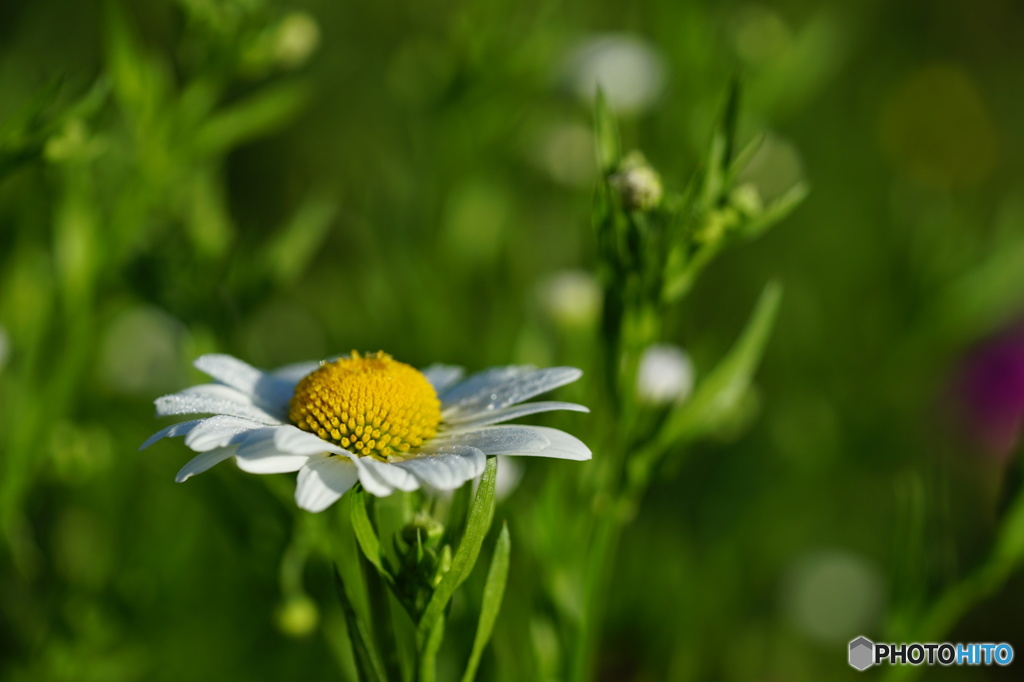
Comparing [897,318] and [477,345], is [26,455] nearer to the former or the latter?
[477,345]

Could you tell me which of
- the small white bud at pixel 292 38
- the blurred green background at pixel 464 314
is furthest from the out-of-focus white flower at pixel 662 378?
the small white bud at pixel 292 38

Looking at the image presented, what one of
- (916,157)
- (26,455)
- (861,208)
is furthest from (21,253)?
(916,157)

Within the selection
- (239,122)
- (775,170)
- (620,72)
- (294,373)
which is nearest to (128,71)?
(239,122)

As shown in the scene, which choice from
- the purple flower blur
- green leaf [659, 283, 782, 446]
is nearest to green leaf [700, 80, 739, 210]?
green leaf [659, 283, 782, 446]

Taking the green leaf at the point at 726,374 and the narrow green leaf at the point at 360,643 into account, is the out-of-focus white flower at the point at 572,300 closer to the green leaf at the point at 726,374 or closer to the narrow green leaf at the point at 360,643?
the green leaf at the point at 726,374

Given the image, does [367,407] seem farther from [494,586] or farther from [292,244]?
[292,244]

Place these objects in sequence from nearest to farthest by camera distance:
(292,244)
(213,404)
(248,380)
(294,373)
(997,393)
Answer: (213,404) → (248,380) → (294,373) → (292,244) → (997,393)

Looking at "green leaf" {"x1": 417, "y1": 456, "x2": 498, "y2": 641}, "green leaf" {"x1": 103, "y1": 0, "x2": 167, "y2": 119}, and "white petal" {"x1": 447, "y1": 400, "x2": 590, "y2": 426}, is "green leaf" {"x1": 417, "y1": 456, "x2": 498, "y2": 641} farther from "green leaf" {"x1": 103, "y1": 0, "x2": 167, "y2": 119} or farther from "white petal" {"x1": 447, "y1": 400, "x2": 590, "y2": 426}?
"green leaf" {"x1": 103, "y1": 0, "x2": 167, "y2": 119}
